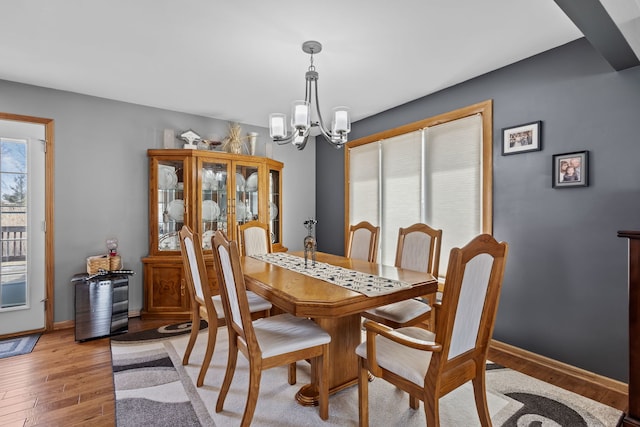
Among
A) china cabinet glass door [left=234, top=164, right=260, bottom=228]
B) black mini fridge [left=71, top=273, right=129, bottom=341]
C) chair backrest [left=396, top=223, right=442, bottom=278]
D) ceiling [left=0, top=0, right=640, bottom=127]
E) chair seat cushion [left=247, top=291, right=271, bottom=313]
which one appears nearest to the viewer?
ceiling [left=0, top=0, right=640, bottom=127]

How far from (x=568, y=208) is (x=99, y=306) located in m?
4.10

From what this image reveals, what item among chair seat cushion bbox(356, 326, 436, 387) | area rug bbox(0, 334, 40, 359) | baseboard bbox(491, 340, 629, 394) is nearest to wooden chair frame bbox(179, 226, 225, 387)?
chair seat cushion bbox(356, 326, 436, 387)

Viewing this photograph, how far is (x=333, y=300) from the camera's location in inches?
64.5

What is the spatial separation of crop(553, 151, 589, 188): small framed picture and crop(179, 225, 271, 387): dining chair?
2435 millimetres

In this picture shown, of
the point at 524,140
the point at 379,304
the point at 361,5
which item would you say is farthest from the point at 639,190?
the point at 361,5

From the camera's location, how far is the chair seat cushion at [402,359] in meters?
1.48

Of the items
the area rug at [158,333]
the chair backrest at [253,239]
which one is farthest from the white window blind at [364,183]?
the area rug at [158,333]

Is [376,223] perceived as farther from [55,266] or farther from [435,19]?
[55,266]

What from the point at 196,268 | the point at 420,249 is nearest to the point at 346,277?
the point at 420,249

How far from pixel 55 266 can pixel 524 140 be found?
4553 millimetres

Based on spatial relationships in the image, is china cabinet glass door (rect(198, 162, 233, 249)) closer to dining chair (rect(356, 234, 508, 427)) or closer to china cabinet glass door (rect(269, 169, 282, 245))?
china cabinet glass door (rect(269, 169, 282, 245))

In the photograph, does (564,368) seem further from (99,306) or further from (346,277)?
(99,306)

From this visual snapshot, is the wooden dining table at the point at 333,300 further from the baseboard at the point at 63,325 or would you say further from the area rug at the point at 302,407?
the baseboard at the point at 63,325

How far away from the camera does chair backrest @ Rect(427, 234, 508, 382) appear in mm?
1346
